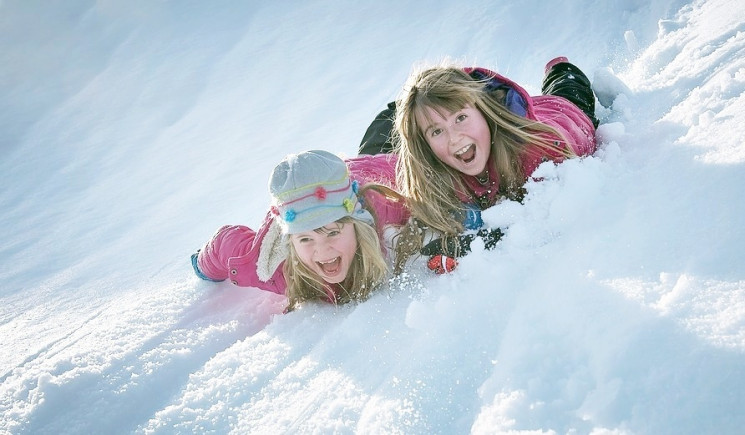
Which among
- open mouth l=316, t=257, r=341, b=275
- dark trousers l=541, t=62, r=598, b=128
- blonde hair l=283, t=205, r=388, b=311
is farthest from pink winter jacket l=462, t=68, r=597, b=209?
open mouth l=316, t=257, r=341, b=275

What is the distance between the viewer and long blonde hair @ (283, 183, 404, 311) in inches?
80.0

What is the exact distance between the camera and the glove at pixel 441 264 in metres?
1.81

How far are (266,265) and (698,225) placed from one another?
1.58 m

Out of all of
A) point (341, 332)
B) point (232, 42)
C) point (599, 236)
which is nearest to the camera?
point (599, 236)

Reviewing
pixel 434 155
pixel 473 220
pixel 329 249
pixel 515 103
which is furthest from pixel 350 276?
pixel 515 103

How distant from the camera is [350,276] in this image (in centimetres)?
214

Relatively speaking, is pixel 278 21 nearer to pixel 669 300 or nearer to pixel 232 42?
pixel 232 42

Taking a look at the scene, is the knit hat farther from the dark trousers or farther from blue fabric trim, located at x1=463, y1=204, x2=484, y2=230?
the dark trousers

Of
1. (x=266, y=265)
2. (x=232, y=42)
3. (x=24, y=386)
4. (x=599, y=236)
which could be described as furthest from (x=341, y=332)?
(x=232, y=42)

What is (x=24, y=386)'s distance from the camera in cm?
184

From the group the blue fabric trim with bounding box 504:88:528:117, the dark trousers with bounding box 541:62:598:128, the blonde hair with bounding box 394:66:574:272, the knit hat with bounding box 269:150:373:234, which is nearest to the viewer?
the knit hat with bounding box 269:150:373:234

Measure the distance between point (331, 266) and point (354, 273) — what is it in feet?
0.31

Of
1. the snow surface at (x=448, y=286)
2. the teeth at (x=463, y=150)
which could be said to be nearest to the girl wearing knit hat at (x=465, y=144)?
the teeth at (x=463, y=150)

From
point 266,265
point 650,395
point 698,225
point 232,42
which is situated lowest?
point 650,395
